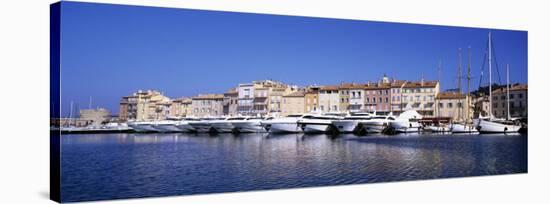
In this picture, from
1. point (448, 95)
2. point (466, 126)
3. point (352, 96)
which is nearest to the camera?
point (352, 96)

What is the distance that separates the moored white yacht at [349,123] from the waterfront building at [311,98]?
1.88 feet

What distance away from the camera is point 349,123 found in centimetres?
1420

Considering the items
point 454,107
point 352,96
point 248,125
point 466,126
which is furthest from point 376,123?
point 248,125

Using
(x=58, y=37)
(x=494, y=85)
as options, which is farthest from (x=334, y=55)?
(x=58, y=37)

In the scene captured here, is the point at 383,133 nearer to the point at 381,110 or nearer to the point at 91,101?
the point at 381,110

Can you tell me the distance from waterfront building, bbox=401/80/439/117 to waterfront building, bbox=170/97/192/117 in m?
4.10

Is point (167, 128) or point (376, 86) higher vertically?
point (376, 86)

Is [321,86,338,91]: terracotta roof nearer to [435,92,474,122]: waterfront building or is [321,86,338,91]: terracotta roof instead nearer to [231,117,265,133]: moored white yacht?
[231,117,265,133]: moored white yacht

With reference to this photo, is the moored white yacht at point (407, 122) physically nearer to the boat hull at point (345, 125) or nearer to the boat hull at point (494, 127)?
the boat hull at point (345, 125)

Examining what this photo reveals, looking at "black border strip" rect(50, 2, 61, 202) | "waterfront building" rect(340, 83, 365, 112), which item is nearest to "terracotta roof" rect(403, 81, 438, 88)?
"waterfront building" rect(340, 83, 365, 112)

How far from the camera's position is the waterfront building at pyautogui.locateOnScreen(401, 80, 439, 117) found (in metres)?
14.4

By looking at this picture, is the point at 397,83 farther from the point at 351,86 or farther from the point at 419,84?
the point at 351,86

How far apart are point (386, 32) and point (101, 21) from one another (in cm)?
525

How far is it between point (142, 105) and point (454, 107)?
6160mm
